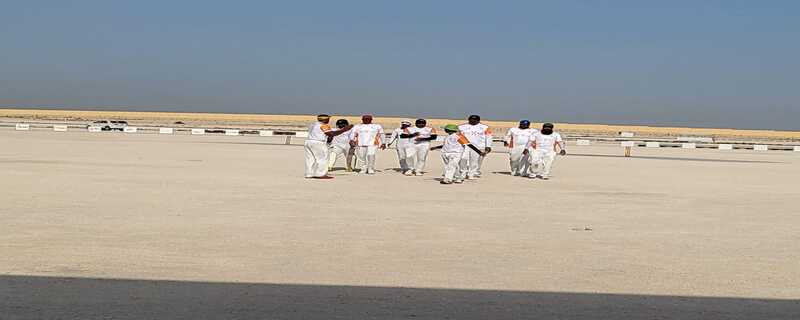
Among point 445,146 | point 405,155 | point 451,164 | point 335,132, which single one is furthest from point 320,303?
point 405,155

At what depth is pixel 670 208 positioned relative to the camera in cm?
1526

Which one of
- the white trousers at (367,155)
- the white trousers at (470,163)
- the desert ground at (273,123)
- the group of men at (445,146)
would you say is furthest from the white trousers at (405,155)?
the desert ground at (273,123)

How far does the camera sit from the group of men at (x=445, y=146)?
19.9m

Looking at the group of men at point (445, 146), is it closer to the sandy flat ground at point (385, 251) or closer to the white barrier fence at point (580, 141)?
the sandy flat ground at point (385, 251)

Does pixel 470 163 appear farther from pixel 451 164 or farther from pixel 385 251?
pixel 385 251

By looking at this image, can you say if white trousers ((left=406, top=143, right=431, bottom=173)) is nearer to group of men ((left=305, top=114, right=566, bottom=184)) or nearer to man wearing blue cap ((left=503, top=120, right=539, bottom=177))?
group of men ((left=305, top=114, right=566, bottom=184))

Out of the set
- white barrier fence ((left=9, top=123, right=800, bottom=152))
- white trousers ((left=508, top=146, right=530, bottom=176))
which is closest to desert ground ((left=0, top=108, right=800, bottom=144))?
white barrier fence ((left=9, top=123, right=800, bottom=152))

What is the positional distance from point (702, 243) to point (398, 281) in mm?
4519

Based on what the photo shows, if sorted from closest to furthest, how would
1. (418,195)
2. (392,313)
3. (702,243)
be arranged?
(392,313) < (702,243) < (418,195)

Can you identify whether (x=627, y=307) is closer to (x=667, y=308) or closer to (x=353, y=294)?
(x=667, y=308)

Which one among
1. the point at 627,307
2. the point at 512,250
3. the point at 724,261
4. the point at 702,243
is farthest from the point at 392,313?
the point at 702,243

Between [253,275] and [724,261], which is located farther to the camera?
[724,261]

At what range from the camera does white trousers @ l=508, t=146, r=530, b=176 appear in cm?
2269

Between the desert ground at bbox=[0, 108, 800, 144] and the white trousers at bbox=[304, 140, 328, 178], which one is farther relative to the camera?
the desert ground at bbox=[0, 108, 800, 144]
